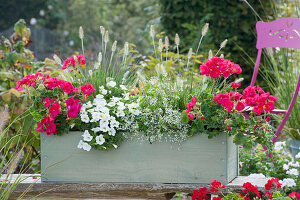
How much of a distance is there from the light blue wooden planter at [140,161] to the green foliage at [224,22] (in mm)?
2519

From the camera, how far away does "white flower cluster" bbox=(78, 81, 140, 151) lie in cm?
184

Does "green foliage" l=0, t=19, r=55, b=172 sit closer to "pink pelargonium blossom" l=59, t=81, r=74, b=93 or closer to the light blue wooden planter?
the light blue wooden planter

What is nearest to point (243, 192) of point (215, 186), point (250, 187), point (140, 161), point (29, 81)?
point (250, 187)

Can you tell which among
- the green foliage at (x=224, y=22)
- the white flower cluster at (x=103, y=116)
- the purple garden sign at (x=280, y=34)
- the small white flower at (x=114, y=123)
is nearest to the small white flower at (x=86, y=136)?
Answer: the white flower cluster at (x=103, y=116)

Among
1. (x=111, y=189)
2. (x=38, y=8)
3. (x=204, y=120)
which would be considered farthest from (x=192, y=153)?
(x=38, y=8)

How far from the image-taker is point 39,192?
193cm

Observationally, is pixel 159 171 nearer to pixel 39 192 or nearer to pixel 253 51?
pixel 39 192

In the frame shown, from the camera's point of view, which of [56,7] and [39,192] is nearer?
[39,192]

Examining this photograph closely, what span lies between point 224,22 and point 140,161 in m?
2.79

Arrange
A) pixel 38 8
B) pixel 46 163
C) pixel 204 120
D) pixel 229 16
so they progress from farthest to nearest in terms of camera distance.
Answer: pixel 38 8, pixel 229 16, pixel 46 163, pixel 204 120

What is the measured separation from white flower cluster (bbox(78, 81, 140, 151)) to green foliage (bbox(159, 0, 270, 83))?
8.18ft

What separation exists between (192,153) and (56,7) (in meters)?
11.5

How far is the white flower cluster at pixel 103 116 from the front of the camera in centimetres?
184

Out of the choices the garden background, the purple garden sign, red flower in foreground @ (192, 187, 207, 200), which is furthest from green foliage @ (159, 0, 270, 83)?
red flower in foreground @ (192, 187, 207, 200)
